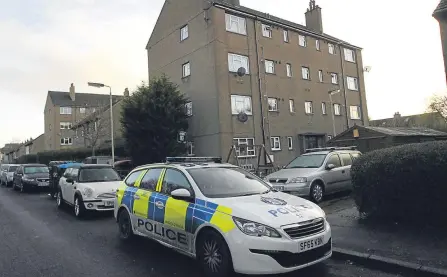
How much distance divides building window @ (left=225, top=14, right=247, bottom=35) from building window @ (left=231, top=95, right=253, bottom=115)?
4.54 meters

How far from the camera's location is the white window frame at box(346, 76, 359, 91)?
3312cm

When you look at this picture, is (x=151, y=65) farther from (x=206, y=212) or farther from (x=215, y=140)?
(x=206, y=212)

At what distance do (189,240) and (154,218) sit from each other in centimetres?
115

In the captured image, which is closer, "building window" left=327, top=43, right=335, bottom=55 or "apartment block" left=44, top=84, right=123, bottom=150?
"building window" left=327, top=43, right=335, bottom=55

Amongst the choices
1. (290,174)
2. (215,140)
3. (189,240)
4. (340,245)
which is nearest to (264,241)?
(189,240)

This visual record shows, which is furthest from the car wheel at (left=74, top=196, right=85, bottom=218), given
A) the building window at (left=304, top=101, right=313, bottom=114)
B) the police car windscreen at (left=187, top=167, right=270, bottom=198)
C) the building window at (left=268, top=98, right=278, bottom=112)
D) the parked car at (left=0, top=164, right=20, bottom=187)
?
the building window at (left=304, top=101, right=313, bottom=114)

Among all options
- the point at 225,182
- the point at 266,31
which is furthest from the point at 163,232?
the point at 266,31

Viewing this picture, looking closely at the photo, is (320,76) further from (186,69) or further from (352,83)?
(186,69)

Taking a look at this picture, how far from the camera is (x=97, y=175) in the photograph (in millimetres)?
11633

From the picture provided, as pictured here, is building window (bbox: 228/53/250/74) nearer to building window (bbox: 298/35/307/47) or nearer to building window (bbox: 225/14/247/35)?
building window (bbox: 225/14/247/35)

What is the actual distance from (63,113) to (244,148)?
→ 178ft

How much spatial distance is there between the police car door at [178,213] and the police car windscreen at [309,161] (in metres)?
6.54

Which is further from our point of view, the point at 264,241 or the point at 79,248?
the point at 79,248

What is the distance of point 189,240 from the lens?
528cm
